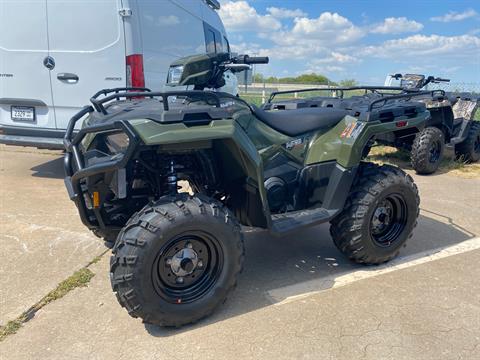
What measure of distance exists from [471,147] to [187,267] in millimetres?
7120

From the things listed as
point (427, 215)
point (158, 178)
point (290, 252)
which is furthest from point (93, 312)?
point (427, 215)

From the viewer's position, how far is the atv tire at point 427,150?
6.82 m

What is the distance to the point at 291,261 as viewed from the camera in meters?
3.53

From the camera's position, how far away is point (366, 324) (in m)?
2.63

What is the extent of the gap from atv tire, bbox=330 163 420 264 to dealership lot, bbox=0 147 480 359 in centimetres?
20

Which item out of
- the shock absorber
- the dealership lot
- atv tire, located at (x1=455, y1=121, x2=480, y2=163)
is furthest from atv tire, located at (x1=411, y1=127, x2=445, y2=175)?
the shock absorber

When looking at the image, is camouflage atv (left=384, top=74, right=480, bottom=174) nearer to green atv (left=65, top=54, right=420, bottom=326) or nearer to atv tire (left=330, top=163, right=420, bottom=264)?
atv tire (left=330, top=163, right=420, bottom=264)

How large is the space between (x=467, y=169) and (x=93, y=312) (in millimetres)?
7048

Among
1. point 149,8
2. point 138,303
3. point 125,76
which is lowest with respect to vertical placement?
point 138,303

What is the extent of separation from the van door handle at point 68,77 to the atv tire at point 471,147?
6.82 meters

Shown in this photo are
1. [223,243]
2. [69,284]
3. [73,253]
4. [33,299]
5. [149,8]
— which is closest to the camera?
[223,243]

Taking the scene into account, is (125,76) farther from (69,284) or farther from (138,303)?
(138,303)

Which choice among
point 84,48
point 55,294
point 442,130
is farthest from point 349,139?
point 442,130

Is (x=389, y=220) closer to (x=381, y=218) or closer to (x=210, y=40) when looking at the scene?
(x=381, y=218)
